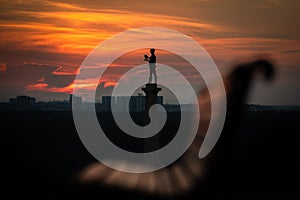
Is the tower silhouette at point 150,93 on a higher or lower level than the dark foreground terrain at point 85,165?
higher

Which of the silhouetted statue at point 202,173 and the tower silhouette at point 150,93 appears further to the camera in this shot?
the tower silhouette at point 150,93

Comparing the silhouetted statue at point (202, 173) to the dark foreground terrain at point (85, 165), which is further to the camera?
the dark foreground terrain at point (85, 165)

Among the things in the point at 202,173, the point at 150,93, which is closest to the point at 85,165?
the point at 150,93

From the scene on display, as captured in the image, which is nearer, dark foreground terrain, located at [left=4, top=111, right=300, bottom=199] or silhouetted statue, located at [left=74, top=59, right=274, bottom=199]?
silhouetted statue, located at [left=74, top=59, right=274, bottom=199]

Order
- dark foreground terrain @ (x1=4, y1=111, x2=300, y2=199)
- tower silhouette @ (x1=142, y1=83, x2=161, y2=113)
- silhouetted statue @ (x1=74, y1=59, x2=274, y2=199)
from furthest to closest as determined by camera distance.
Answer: tower silhouette @ (x1=142, y1=83, x2=161, y2=113), dark foreground terrain @ (x1=4, y1=111, x2=300, y2=199), silhouetted statue @ (x1=74, y1=59, x2=274, y2=199)

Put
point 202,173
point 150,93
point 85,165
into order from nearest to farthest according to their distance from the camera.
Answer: point 202,173
point 150,93
point 85,165

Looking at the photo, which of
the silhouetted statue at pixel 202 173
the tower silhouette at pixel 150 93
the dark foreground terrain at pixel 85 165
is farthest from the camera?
the tower silhouette at pixel 150 93

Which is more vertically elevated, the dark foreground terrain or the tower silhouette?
the tower silhouette

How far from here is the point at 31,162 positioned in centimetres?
4400

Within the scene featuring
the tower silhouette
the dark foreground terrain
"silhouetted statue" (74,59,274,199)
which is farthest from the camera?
the tower silhouette

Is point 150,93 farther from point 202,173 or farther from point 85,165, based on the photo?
point 85,165

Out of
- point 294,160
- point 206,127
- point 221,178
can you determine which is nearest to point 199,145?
point 206,127

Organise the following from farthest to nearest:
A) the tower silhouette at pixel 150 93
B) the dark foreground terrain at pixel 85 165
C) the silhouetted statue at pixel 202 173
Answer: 1. the tower silhouette at pixel 150 93
2. the dark foreground terrain at pixel 85 165
3. the silhouetted statue at pixel 202 173

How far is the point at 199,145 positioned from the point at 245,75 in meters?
4.70
